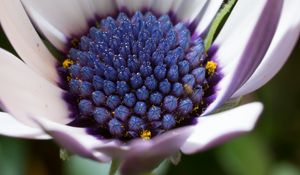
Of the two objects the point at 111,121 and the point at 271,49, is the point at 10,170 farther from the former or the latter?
the point at 271,49

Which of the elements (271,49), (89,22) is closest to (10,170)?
(89,22)

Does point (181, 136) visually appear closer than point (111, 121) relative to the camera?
Yes

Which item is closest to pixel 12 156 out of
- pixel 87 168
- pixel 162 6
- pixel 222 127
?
pixel 87 168

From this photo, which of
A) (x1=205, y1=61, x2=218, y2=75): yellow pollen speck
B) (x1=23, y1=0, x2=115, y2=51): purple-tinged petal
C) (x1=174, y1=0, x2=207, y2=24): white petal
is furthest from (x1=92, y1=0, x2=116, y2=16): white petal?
(x1=205, y1=61, x2=218, y2=75): yellow pollen speck

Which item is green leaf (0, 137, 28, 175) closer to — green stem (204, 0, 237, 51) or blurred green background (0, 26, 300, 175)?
blurred green background (0, 26, 300, 175)

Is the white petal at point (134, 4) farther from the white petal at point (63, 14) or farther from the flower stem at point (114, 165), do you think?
the flower stem at point (114, 165)

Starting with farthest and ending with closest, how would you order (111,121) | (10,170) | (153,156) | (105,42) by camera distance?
(10,170) < (105,42) < (111,121) < (153,156)
